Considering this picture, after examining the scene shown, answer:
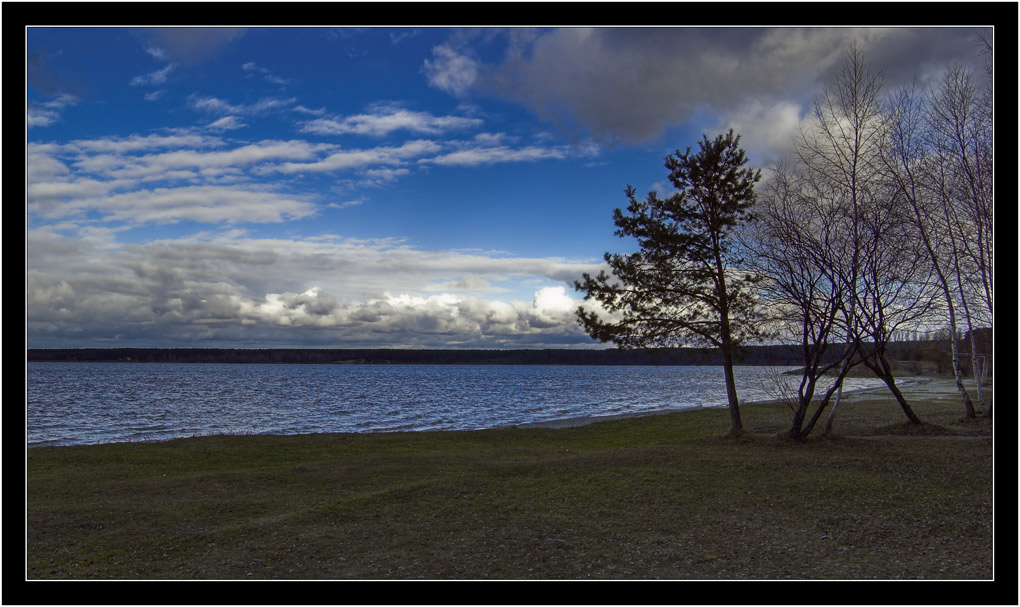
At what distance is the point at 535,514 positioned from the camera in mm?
10570

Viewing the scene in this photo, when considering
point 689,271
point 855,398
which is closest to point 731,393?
point 689,271

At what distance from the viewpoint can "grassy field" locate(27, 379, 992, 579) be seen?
25.3ft

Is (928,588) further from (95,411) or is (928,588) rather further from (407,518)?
(95,411)

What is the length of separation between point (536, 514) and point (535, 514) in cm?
2

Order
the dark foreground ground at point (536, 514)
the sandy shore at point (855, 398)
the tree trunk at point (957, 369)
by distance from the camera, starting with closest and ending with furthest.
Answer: the dark foreground ground at point (536, 514) < the tree trunk at point (957, 369) < the sandy shore at point (855, 398)

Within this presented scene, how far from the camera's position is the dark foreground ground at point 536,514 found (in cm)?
770

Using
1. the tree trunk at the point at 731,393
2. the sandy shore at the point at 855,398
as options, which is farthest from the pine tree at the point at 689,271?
the sandy shore at the point at 855,398

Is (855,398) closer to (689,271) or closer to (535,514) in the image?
(689,271)

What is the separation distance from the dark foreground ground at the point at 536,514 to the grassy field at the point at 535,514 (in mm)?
44

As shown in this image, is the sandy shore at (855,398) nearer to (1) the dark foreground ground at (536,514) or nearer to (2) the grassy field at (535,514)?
(1) the dark foreground ground at (536,514)

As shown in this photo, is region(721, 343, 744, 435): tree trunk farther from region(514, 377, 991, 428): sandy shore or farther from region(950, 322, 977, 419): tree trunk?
region(514, 377, 991, 428): sandy shore

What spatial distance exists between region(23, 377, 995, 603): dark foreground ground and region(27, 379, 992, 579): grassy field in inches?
1.7

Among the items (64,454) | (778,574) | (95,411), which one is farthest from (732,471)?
(95,411)

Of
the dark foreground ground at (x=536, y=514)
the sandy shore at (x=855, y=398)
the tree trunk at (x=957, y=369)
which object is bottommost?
the sandy shore at (x=855, y=398)
